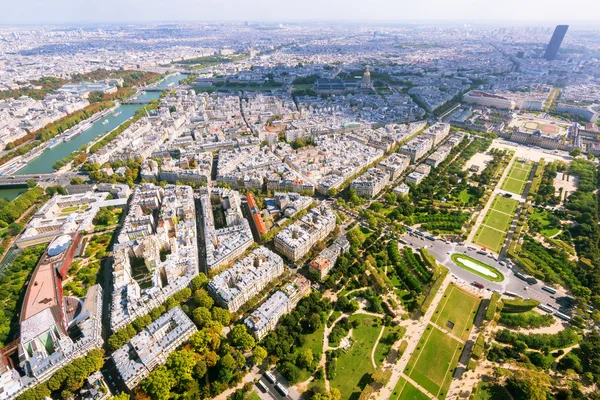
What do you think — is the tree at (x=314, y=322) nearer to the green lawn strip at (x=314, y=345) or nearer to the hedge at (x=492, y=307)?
the green lawn strip at (x=314, y=345)

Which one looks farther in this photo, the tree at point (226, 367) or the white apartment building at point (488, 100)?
the white apartment building at point (488, 100)

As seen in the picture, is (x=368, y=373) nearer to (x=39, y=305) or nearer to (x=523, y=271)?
(x=523, y=271)

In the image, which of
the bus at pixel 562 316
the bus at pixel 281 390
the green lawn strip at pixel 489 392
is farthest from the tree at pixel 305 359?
the bus at pixel 562 316

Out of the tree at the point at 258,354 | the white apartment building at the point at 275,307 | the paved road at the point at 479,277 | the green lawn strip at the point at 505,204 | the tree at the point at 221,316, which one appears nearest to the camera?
the tree at the point at 258,354

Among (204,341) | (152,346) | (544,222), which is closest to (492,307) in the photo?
(544,222)

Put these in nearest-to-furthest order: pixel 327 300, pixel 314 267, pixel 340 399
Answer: pixel 340 399 < pixel 327 300 < pixel 314 267

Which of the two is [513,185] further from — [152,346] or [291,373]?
[152,346]

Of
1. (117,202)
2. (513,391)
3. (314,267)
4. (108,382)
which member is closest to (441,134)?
(314,267)
